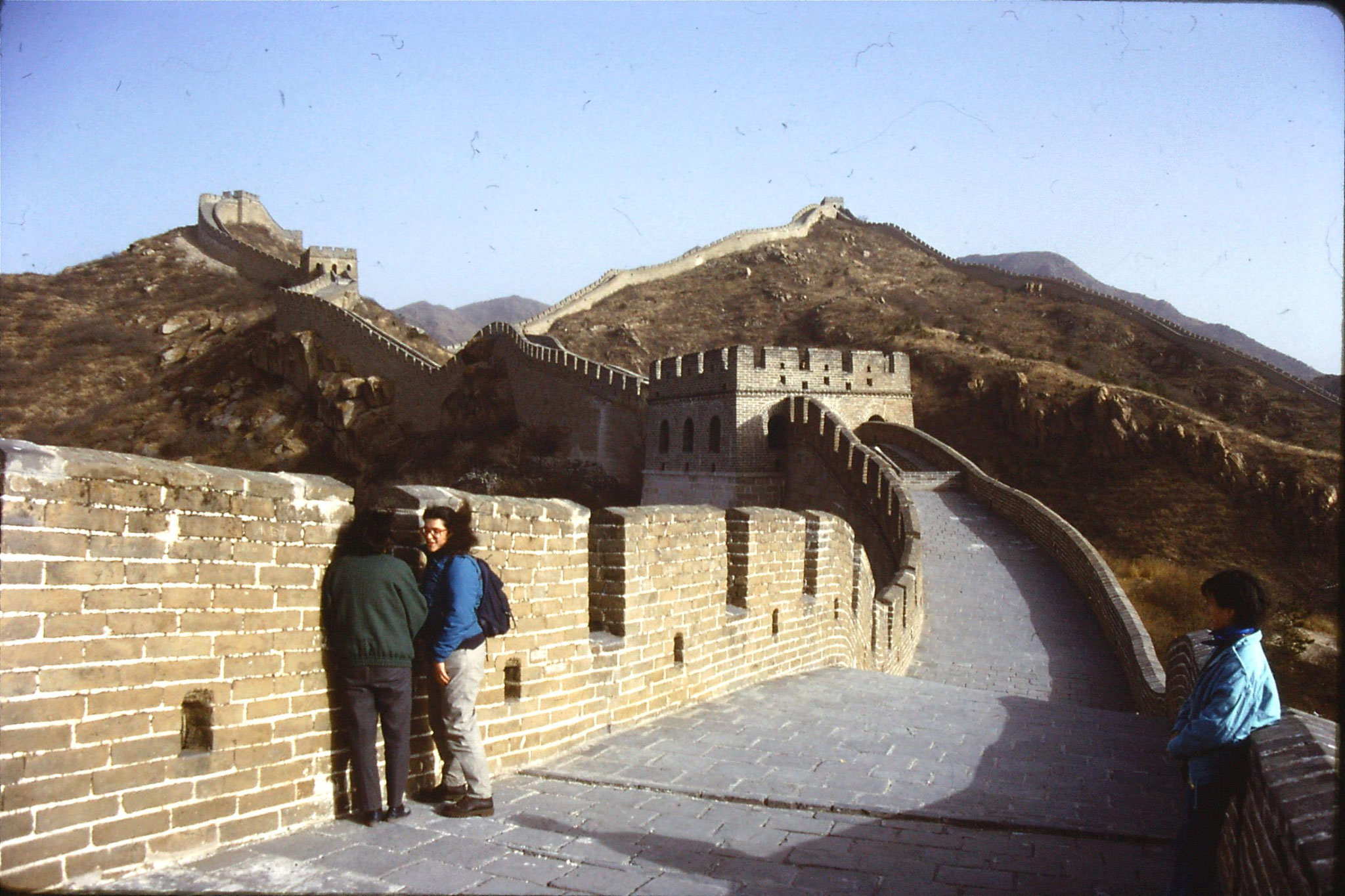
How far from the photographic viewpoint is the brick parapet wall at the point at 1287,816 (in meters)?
2.76

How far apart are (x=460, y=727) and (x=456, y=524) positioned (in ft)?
3.21

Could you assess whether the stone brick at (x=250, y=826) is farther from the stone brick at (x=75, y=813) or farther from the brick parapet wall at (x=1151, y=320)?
the brick parapet wall at (x=1151, y=320)

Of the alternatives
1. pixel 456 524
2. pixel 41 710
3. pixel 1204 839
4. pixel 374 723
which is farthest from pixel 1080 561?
pixel 41 710

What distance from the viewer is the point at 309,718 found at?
4.48 meters

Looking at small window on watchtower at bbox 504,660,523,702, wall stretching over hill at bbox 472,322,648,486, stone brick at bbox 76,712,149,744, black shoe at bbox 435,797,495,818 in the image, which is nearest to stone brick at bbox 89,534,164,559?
stone brick at bbox 76,712,149,744

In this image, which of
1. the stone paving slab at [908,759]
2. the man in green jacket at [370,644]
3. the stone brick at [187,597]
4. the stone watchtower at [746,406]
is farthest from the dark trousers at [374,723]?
the stone watchtower at [746,406]

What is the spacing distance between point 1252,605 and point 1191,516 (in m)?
26.6

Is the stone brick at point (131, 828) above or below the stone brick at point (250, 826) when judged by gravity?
above

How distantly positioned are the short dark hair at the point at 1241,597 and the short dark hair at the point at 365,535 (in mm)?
3452

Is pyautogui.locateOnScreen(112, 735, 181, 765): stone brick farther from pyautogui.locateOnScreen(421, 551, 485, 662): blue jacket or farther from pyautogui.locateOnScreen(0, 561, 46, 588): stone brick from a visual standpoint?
pyautogui.locateOnScreen(421, 551, 485, 662): blue jacket

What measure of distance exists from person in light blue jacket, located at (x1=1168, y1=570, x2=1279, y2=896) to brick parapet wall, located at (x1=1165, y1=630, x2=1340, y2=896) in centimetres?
7

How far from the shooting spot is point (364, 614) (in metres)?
4.54

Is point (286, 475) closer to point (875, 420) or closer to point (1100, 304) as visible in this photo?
point (875, 420)

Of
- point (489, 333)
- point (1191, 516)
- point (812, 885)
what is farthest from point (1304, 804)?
point (489, 333)
